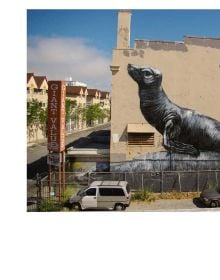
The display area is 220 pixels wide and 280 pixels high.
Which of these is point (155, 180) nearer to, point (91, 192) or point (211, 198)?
point (211, 198)

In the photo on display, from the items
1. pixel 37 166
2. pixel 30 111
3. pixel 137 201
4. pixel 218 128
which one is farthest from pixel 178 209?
pixel 30 111

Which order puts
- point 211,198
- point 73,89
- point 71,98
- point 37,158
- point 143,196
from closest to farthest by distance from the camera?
point 211,198 < point 143,196 < point 37,158 < point 73,89 < point 71,98

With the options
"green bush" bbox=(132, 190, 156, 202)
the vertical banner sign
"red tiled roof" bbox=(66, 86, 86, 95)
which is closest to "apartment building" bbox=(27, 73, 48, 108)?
"red tiled roof" bbox=(66, 86, 86, 95)

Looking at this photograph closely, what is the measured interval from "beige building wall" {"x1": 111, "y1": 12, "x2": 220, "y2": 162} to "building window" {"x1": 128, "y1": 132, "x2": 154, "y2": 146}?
17 cm

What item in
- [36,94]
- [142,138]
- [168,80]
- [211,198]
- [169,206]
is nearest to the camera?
[211,198]

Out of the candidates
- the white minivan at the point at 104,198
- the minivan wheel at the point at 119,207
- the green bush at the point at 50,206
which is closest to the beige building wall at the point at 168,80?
the white minivan at the point at 104,198

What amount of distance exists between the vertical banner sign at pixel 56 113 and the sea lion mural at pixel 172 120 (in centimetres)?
313

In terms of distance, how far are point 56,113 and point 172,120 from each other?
493 cm

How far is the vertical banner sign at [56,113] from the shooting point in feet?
50.3

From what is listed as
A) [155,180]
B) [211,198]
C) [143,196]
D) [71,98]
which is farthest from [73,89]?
[211,198]

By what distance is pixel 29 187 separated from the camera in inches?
677

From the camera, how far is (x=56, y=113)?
50.5 ft

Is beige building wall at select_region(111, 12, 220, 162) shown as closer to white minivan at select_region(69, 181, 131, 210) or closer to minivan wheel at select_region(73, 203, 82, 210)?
white minivan at select_region(69, 181, 131, 210)

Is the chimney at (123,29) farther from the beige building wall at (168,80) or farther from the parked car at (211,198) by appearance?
the parked car at (211,198)
